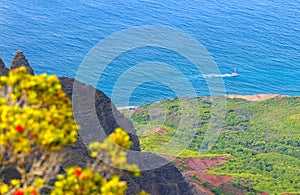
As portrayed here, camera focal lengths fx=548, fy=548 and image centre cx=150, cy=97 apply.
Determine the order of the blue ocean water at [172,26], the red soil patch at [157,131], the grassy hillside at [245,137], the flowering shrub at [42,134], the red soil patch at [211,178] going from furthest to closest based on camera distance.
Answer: the blue ocean water at [172,26]
the red soil patch at [157,131]
the grassy hillside at [245,137]
the red soil patch at [211,178]
the flowering shrub at [42,134]

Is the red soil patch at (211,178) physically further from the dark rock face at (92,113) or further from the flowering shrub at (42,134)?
the flowering shrub at (42,134)

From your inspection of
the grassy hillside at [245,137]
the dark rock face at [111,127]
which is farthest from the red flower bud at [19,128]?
the grassy hillside at [245,137]

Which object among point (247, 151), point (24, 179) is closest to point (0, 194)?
point (24, 179)

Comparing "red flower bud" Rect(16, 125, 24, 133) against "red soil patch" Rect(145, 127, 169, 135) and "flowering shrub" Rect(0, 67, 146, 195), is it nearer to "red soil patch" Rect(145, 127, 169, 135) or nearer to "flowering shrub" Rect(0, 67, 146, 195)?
"flowering shrub" Rect(0, 67, 146, 195)

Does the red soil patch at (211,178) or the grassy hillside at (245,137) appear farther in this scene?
the grassy hillside at (245,137)

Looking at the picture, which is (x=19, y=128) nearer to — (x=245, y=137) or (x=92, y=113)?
(x=92, y=113)

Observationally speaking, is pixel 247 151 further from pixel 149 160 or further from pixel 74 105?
pixel 74 105

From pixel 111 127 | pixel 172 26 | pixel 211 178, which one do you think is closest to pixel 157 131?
pixel 211 178
